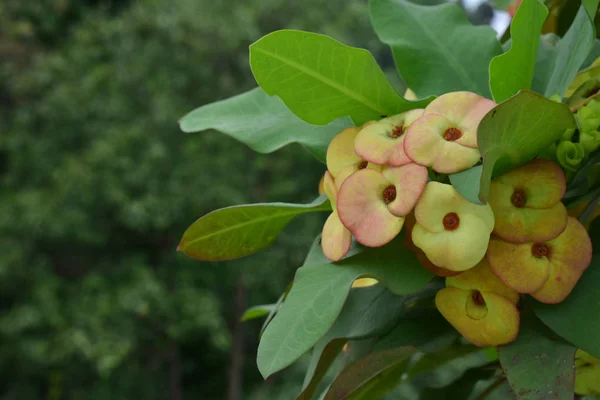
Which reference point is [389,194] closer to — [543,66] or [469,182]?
[469,182]

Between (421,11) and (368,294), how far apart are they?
0.23 m

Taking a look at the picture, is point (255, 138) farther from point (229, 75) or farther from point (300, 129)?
point (229, 75)

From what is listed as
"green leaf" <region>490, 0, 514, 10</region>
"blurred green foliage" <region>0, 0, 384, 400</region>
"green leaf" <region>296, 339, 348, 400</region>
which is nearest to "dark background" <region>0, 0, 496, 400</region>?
"blurred green foliage" <region>0, 0, 384, 400</region>

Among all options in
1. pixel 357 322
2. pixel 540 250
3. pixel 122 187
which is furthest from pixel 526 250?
pixel 122 187

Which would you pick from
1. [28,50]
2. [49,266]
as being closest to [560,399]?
[49,266]

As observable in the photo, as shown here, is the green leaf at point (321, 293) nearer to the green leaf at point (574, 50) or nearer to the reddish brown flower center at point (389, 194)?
the reddish brown flower center at point (389, 194)

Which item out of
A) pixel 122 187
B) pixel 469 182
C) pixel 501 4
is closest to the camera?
pixel 469 182

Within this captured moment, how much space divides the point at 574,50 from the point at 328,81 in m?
0.16

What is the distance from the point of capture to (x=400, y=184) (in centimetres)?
40

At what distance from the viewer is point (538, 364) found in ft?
1.27

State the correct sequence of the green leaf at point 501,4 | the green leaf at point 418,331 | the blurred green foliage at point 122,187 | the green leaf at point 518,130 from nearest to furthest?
the green leaf at point 518,130
the green leaf at point 418,331
the green leaf at point 501,4
the blurred green foliage at point 122,187

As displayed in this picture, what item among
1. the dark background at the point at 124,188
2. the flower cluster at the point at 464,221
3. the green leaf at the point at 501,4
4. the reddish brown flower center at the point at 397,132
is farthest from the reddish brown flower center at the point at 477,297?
the dark background at the point at 124,188

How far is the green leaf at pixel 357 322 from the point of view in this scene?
1.44ft

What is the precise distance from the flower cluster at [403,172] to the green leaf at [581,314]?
0.06 meters
